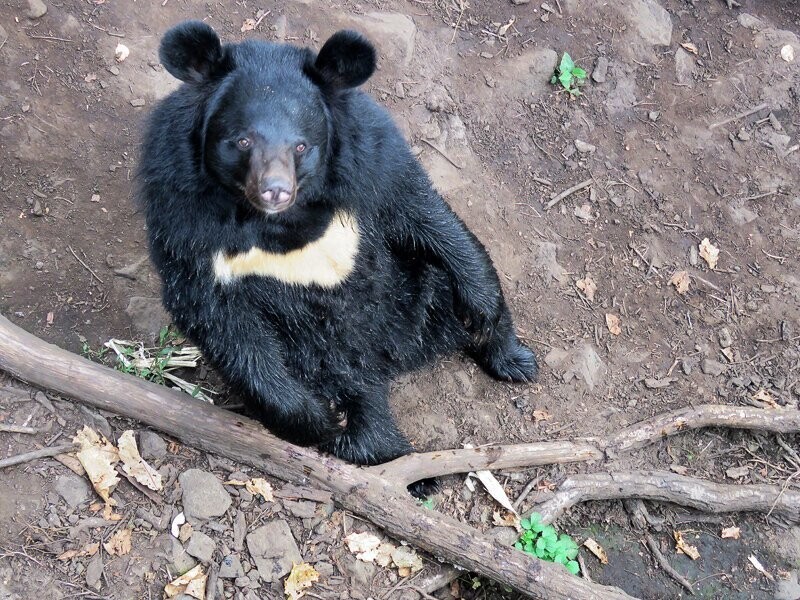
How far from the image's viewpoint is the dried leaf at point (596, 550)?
148 inches

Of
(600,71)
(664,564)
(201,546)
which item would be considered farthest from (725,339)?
(201,546)

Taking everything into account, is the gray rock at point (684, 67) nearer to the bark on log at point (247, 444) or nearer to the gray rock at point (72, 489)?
the bark on log at point (247, 444)

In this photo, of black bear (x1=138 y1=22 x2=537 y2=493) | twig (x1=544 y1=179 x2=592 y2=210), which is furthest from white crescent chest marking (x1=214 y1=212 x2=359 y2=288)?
twig (x1=544 y1=179 x2=592 y2=210)

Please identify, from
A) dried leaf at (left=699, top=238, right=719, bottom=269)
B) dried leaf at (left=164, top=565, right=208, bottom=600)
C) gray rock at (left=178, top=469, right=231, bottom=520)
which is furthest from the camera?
dried leaf at (left=699, top=238, right=719, bottom=269)

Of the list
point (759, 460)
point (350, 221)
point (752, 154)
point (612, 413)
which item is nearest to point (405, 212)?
point (350, 221)

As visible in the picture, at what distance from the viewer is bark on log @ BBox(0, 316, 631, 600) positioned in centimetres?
309

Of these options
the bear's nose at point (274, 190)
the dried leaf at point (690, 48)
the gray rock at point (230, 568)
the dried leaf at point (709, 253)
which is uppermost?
the bear's nose at point (274, 190)

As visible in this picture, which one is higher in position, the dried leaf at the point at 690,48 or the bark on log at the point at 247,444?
the dried leaf at the point at 690,48

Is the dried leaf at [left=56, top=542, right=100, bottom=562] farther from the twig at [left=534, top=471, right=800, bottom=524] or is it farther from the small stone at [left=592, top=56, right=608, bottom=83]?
the small stone at [left=592, top=56, right=608, bottom=83]

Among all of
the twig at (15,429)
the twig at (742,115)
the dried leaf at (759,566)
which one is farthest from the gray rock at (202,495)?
the twig at (742,115)

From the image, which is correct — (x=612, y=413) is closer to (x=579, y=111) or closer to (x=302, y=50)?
(x=579, y=111)

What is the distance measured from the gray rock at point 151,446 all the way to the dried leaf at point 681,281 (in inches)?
121

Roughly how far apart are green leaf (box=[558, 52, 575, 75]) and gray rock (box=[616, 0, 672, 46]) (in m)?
0.59

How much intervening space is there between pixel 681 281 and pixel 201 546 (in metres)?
3.14
